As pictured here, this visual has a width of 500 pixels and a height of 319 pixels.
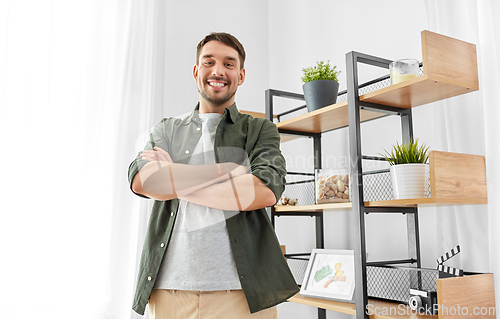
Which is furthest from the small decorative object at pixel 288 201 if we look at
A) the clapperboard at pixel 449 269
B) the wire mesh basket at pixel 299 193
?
the clapperboard at pixel 449 269

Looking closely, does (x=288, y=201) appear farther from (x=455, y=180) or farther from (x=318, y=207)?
(x=455, y=180)

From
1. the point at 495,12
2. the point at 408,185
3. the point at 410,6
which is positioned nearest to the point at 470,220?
the point at 408,185

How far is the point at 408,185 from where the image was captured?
1.38 meters

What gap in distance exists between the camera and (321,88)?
5.93ft

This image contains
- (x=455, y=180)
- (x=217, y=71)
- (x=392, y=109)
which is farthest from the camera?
(x=392, y=109)

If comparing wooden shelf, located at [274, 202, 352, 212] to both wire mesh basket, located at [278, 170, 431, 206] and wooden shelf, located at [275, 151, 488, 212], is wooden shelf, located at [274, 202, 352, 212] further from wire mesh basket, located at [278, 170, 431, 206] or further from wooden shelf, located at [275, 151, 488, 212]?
wooden shelf, located at [275, 151, 488, 212]

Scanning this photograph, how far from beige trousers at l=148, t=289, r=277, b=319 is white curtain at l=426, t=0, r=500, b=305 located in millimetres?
849

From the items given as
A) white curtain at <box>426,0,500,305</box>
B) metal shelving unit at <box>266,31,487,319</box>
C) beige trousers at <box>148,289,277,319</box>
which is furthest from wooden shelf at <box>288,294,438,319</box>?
beige trousers at <box>148,289,277,319</box>

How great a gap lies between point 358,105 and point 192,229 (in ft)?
2.80

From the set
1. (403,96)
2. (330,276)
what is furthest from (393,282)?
(403,96)

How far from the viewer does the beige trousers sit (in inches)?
38.7

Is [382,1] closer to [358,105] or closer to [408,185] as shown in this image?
[358,105]

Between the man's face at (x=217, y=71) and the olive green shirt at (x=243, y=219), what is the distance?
0.06 meters

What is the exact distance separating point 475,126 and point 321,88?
2.09 feet
